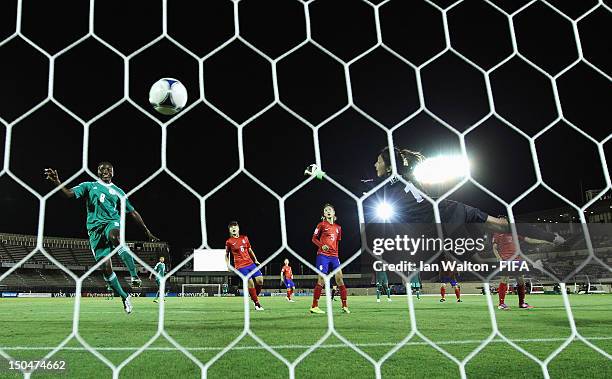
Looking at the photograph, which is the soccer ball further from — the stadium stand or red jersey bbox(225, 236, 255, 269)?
the stadium stand

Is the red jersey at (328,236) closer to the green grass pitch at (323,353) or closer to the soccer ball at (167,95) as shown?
the green grass pitch at (323,353)

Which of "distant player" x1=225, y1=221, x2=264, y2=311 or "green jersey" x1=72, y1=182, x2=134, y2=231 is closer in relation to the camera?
"green jersey" x1=72, y1=182, x2=134, y2=231

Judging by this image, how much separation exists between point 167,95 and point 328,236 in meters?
2.41

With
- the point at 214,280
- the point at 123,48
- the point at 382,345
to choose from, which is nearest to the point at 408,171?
the point at 382,345

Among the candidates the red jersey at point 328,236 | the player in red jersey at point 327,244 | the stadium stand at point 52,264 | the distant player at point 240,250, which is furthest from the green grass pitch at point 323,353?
the stadium stand at point 52,264

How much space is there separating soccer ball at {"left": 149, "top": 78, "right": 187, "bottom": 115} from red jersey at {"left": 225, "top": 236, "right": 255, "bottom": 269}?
2.71 meters

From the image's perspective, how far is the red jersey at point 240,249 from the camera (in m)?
5.61

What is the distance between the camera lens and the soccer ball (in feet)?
9.65

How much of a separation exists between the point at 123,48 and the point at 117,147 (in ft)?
22.7

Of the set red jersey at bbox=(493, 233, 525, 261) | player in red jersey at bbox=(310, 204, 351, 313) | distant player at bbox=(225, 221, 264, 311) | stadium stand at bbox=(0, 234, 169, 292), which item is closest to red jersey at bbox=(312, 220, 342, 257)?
player in red jersey at bbox=(310, 204, 351, 313)

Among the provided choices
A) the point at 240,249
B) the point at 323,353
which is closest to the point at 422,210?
the point at 323,353

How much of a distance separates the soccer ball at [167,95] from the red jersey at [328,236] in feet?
6.72

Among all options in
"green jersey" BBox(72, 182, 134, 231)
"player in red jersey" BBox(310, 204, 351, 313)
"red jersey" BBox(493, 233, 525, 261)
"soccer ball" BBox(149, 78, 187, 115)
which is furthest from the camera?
"red jersey" BBox(493, 233, 525, 261)

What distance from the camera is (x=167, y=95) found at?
2938mm
